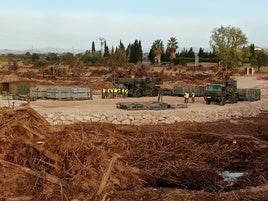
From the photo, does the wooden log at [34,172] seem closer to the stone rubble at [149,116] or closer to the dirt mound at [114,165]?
the dirt mound at [114,165]

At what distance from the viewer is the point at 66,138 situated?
14656mm

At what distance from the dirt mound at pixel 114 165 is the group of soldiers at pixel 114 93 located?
19097mm

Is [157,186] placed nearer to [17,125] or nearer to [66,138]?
[66,138]

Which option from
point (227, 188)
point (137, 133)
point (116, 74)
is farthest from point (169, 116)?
point (116, 74)

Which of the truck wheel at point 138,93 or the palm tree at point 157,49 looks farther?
the palm tree at point 157,49

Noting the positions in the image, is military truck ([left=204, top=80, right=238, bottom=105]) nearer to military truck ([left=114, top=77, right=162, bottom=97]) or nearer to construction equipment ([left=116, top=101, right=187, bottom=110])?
construction equipment ([left=116, top=101, right=187, bottom=110])

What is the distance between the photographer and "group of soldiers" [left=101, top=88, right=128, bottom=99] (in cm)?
3933

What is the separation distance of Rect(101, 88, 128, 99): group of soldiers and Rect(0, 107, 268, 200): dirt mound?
62.7ft

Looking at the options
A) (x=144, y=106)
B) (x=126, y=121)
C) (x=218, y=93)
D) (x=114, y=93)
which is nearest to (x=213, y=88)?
(x=218, y=93)

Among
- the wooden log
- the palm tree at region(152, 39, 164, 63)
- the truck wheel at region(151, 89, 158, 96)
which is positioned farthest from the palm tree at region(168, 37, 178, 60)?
the wooden log

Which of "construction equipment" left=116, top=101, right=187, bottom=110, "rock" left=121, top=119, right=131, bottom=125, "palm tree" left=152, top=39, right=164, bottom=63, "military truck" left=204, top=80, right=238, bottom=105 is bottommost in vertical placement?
"rock" left=121, top=119, right=131, bottom=125

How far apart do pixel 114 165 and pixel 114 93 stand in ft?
83.8

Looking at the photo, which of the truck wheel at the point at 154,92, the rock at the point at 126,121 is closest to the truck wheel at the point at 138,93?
the truck wheel at the point at 154,92

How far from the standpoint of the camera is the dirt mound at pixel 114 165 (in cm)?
1247
